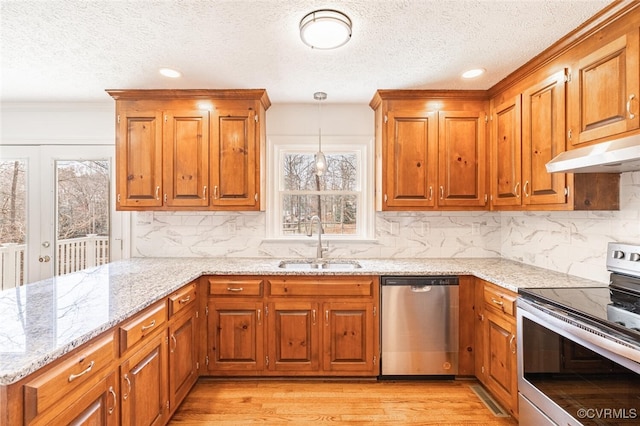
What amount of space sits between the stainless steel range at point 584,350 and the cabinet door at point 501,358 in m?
0.15

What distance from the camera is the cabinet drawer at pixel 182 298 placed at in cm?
210

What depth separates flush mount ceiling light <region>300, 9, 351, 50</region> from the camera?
176 centimetres

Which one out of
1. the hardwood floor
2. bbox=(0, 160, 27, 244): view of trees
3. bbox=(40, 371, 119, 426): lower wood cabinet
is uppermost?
bbox=(0, 160, 27, 244): view of trees

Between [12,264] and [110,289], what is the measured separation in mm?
2193

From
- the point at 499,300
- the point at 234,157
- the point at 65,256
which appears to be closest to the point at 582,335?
the point at 499,300

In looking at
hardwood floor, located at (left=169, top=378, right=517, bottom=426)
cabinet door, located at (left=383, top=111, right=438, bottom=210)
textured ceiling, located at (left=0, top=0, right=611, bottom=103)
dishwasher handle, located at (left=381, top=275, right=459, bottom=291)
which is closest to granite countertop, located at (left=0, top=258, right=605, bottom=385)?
dishwasher handle, located at (left=381, top=275, right=459, bottom=291)

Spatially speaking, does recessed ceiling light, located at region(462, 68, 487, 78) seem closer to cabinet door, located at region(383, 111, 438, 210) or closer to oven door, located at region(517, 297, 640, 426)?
cabinet door, located at region(383, 111, 438, 210)

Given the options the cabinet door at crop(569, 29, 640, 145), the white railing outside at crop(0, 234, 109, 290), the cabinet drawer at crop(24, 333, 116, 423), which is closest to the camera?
the cabinet drawer at crop(24, 333, 116, 423)

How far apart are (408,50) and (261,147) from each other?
1.47 m

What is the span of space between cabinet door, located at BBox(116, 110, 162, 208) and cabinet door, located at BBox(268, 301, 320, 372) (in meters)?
1.46

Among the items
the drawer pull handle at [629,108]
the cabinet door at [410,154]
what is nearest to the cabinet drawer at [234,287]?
the cabinet door at [410,154]

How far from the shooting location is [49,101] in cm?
321

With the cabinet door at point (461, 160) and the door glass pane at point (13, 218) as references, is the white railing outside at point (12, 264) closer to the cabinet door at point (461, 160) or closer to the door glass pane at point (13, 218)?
the door glass pane at point (13, 218)

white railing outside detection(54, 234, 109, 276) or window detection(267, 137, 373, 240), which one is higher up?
window detection(267, 137, 373, 240)
